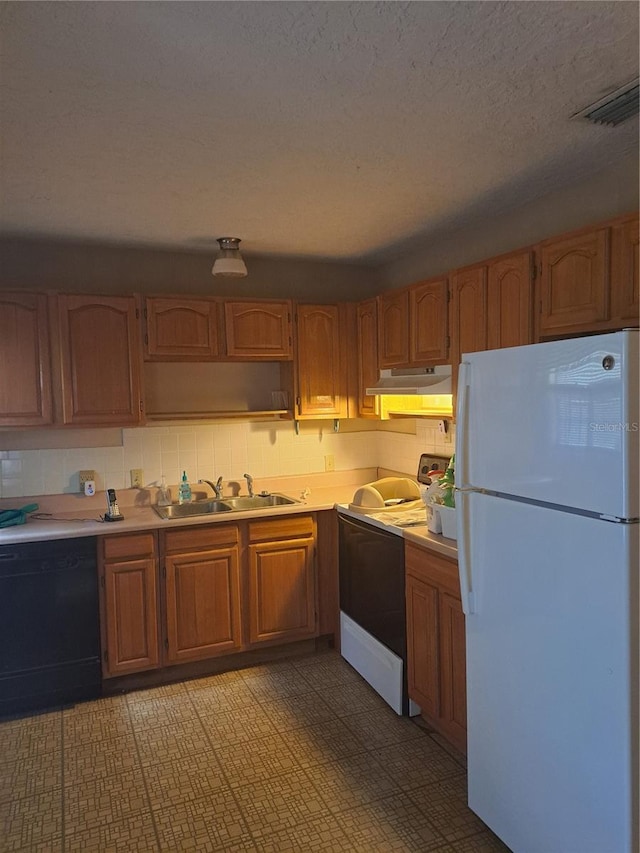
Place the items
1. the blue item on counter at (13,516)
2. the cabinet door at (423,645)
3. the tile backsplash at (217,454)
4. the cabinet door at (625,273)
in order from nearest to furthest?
the cabinet door at (625,273) → the cabinet door at (423,645) → the blue item on counter at (13,516) → the tile backsplash at (217,454)

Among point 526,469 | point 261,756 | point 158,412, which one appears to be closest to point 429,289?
point 526,469

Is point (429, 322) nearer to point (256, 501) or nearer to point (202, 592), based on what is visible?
point (256, 501)

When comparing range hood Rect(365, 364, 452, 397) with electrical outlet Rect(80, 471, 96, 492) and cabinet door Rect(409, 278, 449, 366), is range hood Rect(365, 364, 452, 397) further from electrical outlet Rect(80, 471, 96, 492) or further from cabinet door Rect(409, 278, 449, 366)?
electrical outlet Rect(80, 471, 96, 492)

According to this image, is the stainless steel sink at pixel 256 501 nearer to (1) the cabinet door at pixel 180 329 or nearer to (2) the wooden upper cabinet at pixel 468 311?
(1) the cabinet door at pixel 180 329

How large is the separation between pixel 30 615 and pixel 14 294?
165 centimetres

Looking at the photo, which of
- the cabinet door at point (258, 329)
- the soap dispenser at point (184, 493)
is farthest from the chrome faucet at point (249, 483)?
the cabinet door at point (258, 329)

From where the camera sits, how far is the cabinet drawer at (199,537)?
3234mm

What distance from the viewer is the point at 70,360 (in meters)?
3.25

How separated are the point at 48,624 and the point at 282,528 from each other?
1302mm

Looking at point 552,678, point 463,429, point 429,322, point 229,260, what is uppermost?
point 229,260

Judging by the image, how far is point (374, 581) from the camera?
3.14 meters

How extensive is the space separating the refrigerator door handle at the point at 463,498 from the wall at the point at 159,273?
6.81ft

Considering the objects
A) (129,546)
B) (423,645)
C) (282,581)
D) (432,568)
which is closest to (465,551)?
(432,568)

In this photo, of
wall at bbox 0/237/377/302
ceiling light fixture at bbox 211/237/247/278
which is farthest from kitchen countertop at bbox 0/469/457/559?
ceiling light fixture at bbox 211/237/247/278
